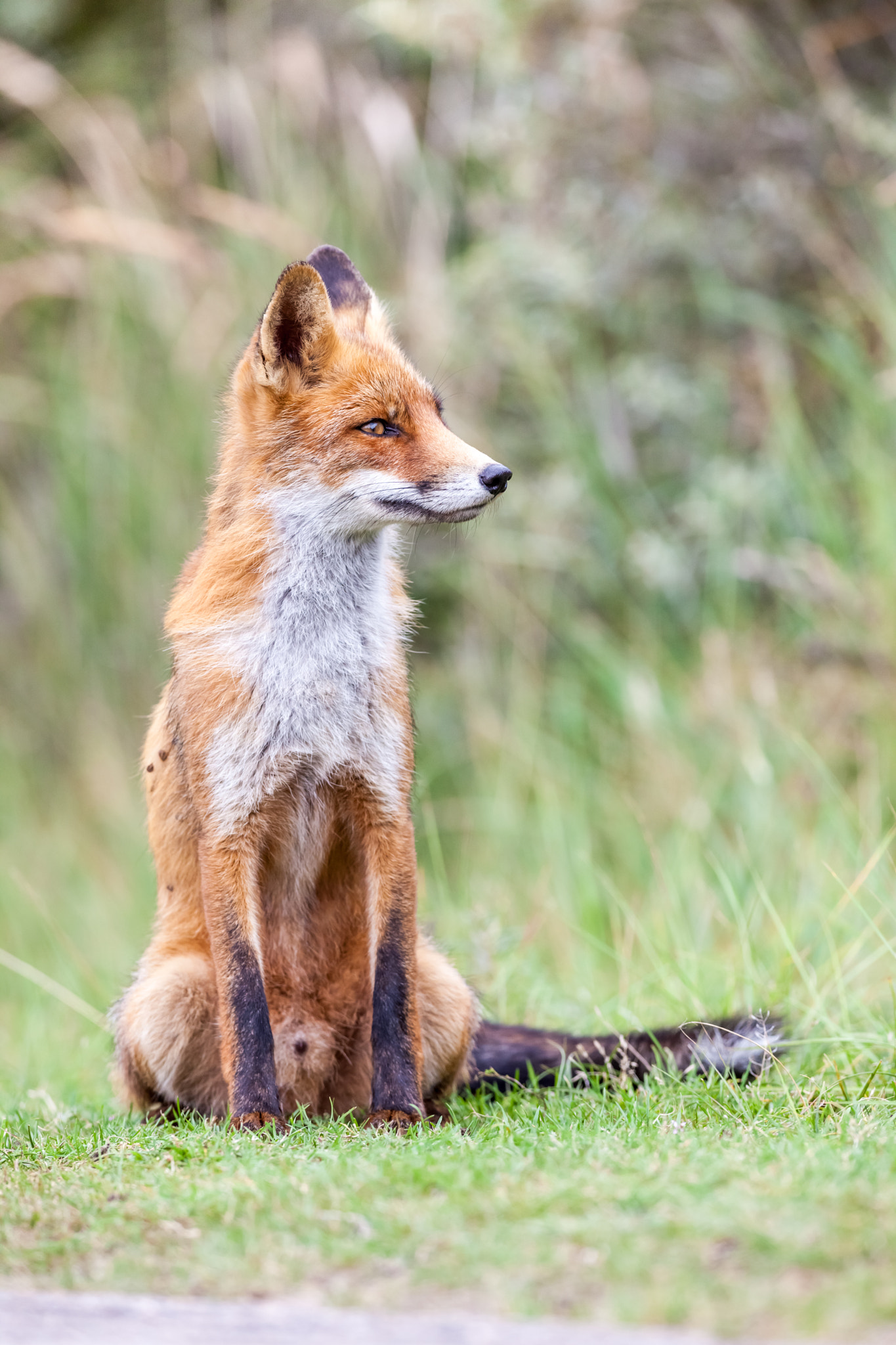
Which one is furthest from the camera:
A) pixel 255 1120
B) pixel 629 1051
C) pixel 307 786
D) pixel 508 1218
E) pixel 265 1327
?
pixel 629 1051

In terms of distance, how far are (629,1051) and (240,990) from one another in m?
1.23

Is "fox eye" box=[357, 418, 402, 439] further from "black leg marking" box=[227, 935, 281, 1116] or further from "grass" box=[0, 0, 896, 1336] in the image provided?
"black leg marking" box=[227, 935, 281, 1116]

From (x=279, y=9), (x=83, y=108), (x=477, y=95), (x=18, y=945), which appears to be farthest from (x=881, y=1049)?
(x=279, y=9)

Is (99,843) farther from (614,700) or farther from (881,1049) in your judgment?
(881,1049)

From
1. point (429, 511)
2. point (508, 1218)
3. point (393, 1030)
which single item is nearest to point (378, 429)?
point (429, 511)

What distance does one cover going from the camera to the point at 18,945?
7.86 meters

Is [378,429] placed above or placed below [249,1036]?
above

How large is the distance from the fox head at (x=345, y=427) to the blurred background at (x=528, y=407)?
2.43 metres

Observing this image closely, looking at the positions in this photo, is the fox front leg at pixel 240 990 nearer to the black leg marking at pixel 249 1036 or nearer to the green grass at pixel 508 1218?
the black leg marking at pixel 249 1036

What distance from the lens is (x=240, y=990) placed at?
415cm

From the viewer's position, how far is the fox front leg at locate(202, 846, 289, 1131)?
4.11 meters

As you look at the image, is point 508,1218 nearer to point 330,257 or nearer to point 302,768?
point 302,768

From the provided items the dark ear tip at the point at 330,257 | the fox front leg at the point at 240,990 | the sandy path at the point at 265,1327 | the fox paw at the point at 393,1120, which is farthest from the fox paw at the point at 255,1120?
the dark ear tip at the point at 330,257

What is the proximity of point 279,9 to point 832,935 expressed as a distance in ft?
28.0
